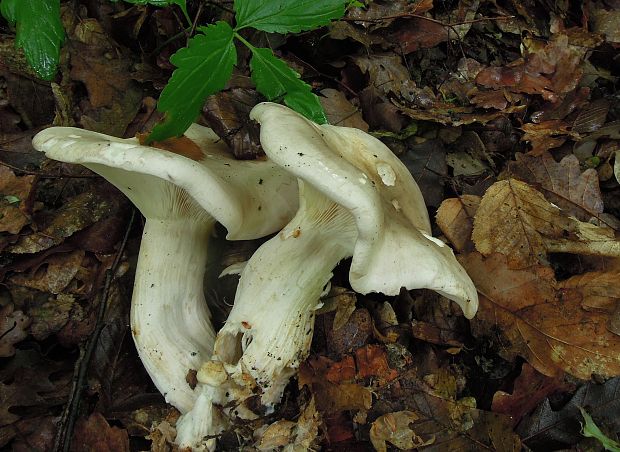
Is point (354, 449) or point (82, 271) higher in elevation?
point (82, 271)

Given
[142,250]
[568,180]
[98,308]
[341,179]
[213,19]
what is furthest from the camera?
[213,19]

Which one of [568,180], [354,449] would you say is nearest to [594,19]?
[568,180]

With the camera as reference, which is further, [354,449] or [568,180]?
[568,180]

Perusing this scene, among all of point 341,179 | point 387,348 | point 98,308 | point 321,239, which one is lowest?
point 387,348

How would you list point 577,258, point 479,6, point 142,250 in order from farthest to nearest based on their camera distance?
point 479,6 < point 577,258 < point 142,250

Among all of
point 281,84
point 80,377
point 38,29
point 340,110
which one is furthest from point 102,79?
point 80,377

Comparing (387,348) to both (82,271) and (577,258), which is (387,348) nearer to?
(577,258)

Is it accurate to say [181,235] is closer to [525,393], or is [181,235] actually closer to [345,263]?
[345,263]
